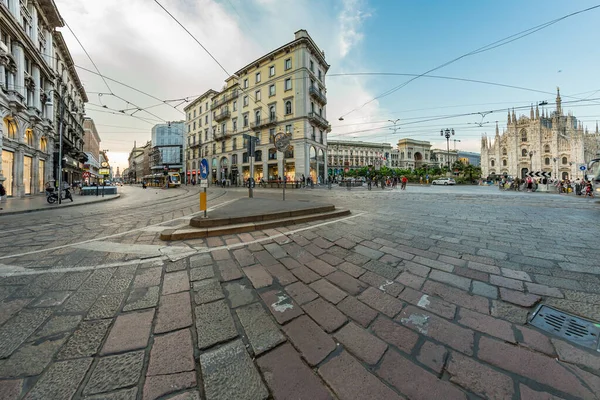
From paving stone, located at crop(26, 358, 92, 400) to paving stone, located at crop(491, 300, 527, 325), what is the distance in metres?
2.82

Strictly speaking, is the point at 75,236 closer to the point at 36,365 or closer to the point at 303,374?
the point at 36,365

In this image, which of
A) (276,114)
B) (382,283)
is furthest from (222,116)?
(382,283)

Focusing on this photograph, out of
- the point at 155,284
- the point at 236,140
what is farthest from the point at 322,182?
the point at 155,284

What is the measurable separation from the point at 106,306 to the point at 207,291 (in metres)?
0.78

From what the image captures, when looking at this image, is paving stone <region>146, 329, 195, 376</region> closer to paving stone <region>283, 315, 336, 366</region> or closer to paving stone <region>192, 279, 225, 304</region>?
paving stone <region>192, 279, 225, 304</region>

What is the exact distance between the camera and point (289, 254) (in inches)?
125

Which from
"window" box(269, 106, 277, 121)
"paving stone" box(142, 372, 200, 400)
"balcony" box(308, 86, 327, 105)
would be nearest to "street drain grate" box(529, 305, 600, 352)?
"paving stone" box(142, 372, 200, 400)

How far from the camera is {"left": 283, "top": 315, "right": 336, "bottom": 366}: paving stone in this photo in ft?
4.56

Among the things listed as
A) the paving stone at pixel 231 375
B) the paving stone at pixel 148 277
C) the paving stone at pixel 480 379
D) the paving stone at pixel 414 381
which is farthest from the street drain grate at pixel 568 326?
the paving stone at pixel 148 277

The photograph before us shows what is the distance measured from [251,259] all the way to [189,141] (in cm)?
5295

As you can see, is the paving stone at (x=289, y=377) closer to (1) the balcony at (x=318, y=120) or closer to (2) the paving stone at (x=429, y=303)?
(2) the paving stone at (x=429, y=303)

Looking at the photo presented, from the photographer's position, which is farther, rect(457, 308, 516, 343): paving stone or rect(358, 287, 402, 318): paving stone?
rect(358, 287, 402, 318): paving stone

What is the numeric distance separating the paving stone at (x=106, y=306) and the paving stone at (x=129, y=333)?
0.15 m

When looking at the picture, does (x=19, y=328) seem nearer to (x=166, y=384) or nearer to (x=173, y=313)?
(x=173, y=313)
